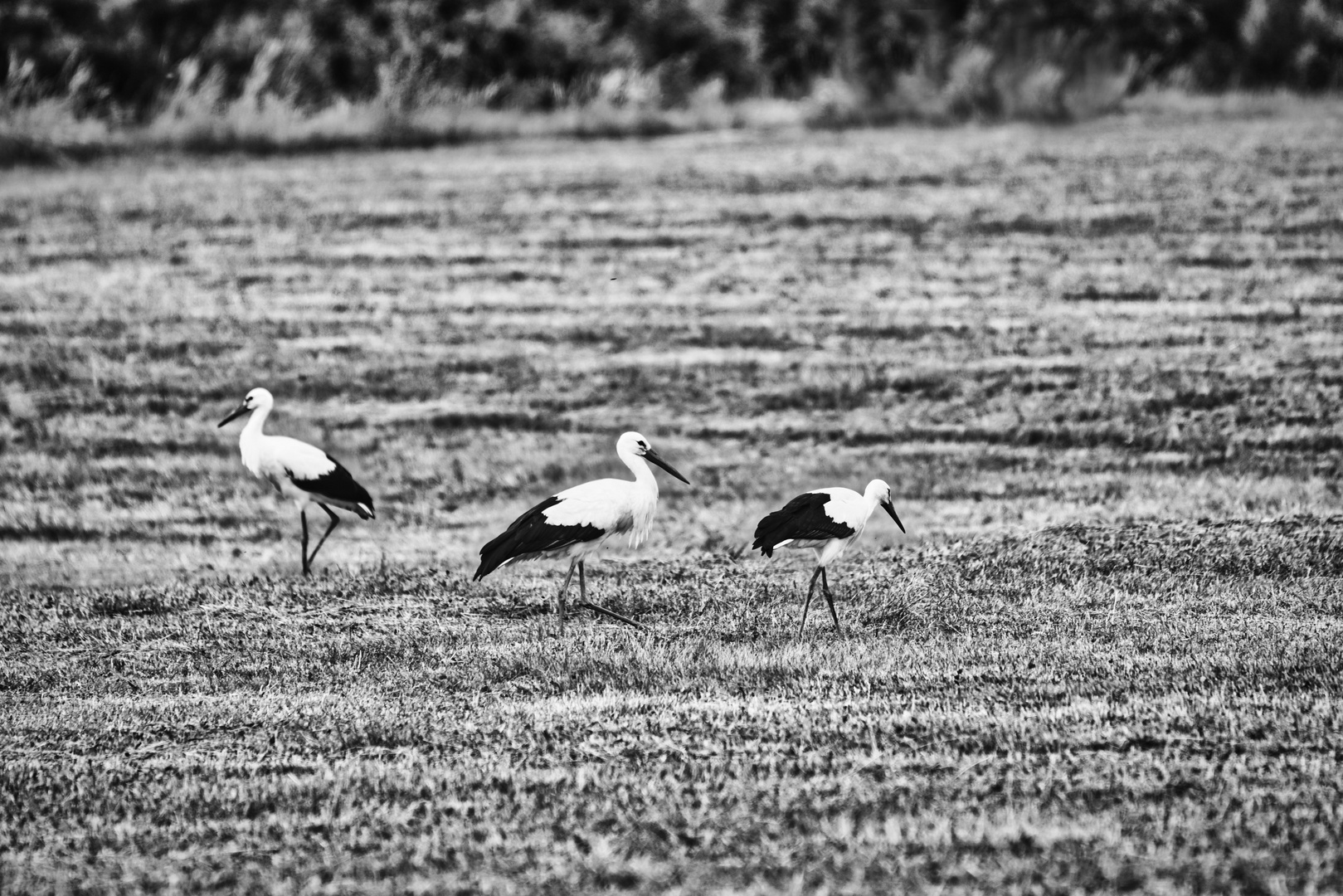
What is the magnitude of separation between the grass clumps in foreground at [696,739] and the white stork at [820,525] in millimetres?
506

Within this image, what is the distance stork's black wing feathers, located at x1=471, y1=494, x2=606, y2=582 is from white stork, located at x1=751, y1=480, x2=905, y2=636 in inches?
43.7

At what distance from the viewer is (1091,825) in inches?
241

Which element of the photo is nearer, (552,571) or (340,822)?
(340,822)

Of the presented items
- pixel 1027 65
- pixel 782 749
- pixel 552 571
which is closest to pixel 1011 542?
pixel 552 571

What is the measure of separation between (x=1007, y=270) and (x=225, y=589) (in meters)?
10.8

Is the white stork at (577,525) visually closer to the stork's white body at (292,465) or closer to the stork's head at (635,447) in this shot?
the stork's head at (635,447)

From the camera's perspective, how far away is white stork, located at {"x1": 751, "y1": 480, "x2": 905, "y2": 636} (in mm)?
9711

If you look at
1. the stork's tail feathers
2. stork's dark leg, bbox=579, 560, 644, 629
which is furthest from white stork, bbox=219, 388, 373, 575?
stork's dark leg, bbox=579, 560, 644, 629

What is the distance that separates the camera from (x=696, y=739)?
24.0 ft

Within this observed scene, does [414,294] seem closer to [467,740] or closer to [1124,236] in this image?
[1124,236]

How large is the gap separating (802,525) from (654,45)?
63.3 feet

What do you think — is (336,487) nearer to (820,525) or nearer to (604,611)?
(604,611)

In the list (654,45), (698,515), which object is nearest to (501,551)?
(698,515)

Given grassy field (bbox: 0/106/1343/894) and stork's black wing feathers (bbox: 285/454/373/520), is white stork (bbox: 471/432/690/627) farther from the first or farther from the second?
stork's black wing feathers (bbox: 285/454/373/520)
